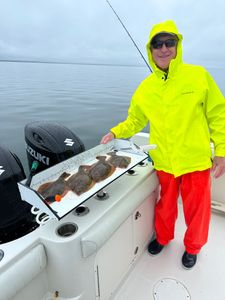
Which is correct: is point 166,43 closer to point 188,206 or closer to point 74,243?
point 188,206

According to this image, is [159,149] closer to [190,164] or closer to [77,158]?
[190,164]

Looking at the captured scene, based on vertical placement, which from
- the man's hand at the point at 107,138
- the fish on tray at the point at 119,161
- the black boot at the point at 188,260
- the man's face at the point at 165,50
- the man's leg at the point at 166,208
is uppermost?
the man's face at the point at 165,50

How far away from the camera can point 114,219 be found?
1.30m

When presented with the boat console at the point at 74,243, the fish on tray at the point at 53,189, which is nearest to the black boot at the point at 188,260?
the boat console at the point at 74,243

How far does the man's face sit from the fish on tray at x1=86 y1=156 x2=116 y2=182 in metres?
0.72

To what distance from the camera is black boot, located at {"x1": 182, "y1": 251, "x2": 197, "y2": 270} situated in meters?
1.80

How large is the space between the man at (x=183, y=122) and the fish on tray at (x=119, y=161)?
0.20 m

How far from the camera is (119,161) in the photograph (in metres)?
1.44

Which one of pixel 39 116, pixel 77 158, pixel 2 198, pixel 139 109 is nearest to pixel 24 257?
pixel 2 198

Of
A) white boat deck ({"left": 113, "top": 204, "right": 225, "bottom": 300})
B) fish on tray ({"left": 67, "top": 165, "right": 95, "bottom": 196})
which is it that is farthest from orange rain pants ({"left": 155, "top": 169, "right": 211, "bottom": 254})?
fish on tray ({"left": 67, "top": 165, "right": 95, "bottom": 196})

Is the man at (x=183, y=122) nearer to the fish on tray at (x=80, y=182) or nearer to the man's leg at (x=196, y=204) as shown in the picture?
the man's leg at (x=196, y=204)

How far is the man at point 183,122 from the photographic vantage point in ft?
4.84

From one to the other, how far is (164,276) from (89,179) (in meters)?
1.01

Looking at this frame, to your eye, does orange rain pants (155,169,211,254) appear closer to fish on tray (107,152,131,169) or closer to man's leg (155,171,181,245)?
man's leg (155,171,181,245)
